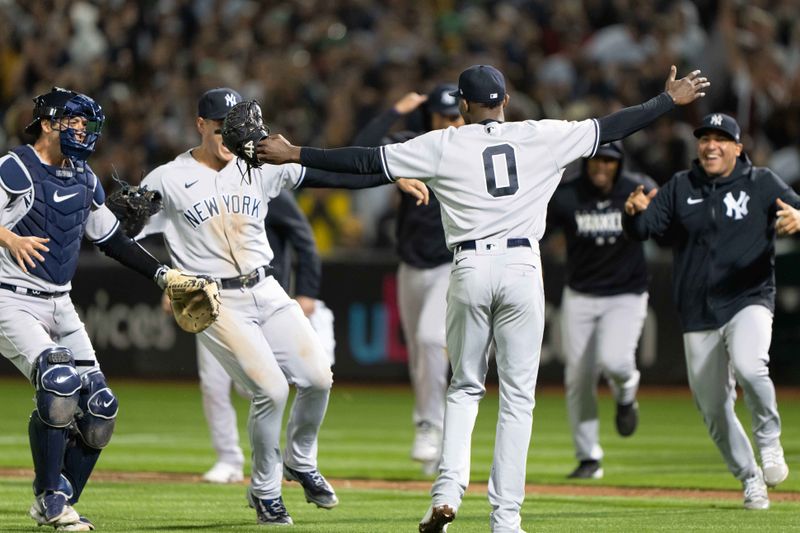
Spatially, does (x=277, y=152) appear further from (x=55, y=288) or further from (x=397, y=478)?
(x=397, y=478)

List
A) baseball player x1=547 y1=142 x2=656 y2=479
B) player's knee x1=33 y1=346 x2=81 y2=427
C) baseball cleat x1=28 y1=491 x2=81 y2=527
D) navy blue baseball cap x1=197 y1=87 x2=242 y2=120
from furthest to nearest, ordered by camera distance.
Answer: baseball player x1=547 y1=142 x2=656 y2=479 < navy blue baseball cap x1=197 y1=87 x2=242 y2=120 < baseball cleat x1=28 y1=491 x2=81 y2=527 < player's knee x1=33 y1=346 x2=81 y2=427

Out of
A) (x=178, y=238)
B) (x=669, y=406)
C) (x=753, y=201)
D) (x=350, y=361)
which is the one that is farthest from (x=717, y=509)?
(x=350, y=361)

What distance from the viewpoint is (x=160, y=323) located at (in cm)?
2102

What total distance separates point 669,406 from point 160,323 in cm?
711

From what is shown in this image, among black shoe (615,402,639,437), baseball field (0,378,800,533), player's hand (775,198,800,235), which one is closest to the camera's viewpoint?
baseball field (0,378,800,533)

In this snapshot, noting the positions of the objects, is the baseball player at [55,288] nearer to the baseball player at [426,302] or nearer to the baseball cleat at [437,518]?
the baseball cleat at [437,518]

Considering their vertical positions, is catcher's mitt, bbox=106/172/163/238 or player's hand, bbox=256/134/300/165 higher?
→ player's hand, bbox=256/134/300/165

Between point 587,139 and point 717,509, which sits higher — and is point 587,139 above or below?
above

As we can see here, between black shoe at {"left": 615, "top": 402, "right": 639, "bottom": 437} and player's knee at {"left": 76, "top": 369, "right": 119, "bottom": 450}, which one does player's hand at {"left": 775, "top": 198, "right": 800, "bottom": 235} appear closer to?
black shoe at {"left": 615, "top": 402, "right": 639, "bottom": 437}

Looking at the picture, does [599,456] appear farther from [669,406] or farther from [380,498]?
[669,406]

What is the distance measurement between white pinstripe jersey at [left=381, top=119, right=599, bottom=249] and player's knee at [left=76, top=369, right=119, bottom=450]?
200 centimetres

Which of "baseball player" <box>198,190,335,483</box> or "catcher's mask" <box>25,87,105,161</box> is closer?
"catcher's mask" <box>25,87,105,161</box>

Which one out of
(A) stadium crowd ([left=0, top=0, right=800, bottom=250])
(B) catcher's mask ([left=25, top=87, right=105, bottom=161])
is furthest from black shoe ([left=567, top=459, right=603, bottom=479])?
(A) stadium crowd ([left=0, top=0, right=800, bottom=250])

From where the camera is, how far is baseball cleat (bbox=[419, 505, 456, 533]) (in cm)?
739
